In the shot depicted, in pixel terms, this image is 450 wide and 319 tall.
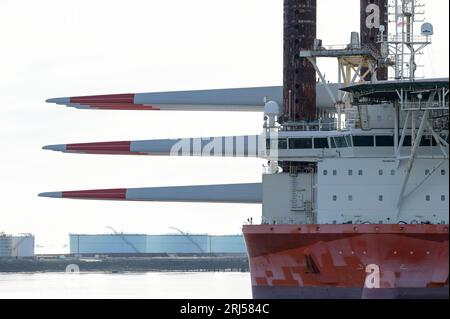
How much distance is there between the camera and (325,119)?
102 m

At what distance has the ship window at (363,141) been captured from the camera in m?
85.9

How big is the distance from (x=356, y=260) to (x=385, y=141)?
6585mm

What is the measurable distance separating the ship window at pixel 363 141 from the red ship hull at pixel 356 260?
5068 millimetres


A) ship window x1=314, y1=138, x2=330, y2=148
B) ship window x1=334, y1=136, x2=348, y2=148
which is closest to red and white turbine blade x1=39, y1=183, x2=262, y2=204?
ship window x1=314, y1=138, x2=330, y2=148

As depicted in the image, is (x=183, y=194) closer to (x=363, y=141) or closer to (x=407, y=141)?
(x=363, y=141)

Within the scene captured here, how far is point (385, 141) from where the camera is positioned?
86.0 m

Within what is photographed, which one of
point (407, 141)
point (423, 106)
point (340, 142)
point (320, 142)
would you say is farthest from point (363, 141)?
point (423, 106)

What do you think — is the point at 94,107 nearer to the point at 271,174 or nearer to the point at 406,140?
the point at 271,174

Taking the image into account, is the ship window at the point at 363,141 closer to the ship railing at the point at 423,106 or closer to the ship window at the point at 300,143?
the ship railing at the point at 423,106

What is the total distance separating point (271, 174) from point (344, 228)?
1141cm

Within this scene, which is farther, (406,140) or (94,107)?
(94,107)

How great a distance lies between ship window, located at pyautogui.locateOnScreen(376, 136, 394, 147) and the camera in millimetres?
85875
